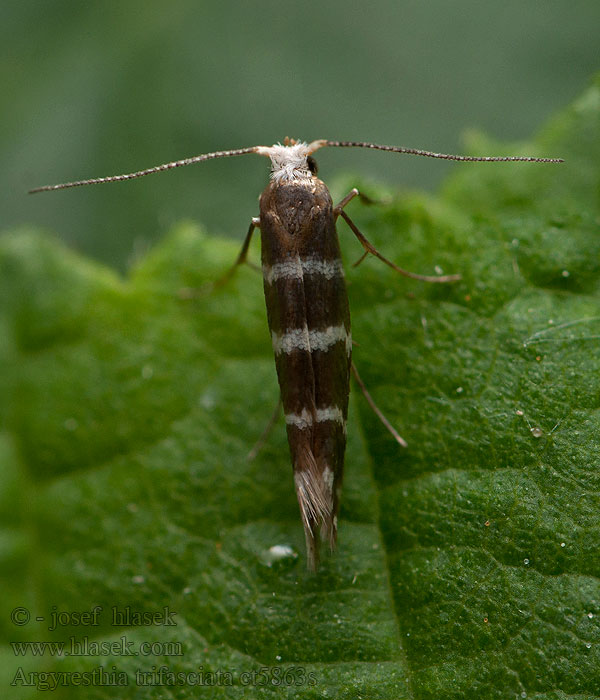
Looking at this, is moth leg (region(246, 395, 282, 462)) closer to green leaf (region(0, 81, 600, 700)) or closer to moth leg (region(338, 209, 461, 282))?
green leaf (region(0, 81, 600, 700))

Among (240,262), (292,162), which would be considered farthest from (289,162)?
(240,262)

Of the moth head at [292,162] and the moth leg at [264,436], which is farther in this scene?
the moth leg at [264,436]

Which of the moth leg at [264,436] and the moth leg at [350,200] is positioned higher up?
the moth leg at [350,200]

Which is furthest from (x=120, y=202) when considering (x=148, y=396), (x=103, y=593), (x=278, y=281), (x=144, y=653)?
(x=144, y=653)

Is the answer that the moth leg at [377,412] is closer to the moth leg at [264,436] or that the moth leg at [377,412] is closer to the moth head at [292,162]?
the moth leg at [264,436]

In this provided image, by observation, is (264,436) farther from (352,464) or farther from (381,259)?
(381,259)

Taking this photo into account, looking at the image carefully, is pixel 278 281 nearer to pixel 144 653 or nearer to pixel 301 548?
pixel 301 548

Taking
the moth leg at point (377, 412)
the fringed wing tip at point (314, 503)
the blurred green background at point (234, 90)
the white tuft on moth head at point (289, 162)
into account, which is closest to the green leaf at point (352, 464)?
the moth leg at point (377, 412)
